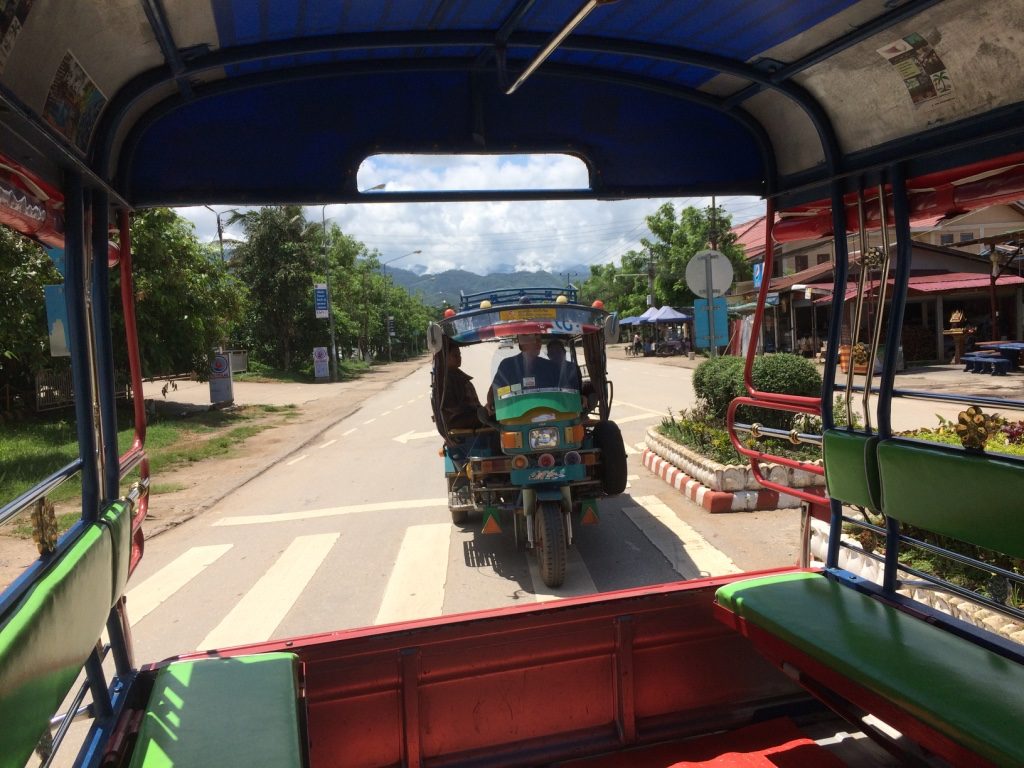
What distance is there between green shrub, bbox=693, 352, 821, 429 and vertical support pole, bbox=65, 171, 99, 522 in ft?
24.8

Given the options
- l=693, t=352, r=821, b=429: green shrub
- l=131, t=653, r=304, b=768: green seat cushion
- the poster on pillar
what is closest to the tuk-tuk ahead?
the poster on pillar

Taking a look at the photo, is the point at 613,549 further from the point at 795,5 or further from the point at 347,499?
the point at 795,5

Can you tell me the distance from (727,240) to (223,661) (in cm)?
3246

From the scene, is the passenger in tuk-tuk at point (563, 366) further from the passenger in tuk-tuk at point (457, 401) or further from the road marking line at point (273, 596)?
the road marking line at point (273, 596)

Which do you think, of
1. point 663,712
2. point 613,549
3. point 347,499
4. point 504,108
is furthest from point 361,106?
point 347,499

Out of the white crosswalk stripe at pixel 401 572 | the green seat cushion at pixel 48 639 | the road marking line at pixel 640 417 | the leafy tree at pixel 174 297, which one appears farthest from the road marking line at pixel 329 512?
the leafy tree at pixel 174 297

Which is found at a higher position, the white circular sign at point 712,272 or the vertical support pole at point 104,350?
the white circular sign at point 712,272

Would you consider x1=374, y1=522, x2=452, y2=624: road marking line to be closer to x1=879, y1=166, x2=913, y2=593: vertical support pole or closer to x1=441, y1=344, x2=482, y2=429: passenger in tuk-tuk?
x1=441, y1=344, x2=482, y2=429: passenger in tuk-tuk

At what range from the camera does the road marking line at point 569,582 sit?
5.80 meters

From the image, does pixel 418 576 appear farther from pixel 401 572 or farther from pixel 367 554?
pixel 367 554

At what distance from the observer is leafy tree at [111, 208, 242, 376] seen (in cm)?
1616

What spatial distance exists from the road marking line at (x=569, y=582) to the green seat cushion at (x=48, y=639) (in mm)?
3759

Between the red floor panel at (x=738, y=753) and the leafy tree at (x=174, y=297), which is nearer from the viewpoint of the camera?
the red floor panel at (x=738, y=753)

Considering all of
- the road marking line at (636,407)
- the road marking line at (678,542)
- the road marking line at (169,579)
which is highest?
the road marking line at (636,407)
